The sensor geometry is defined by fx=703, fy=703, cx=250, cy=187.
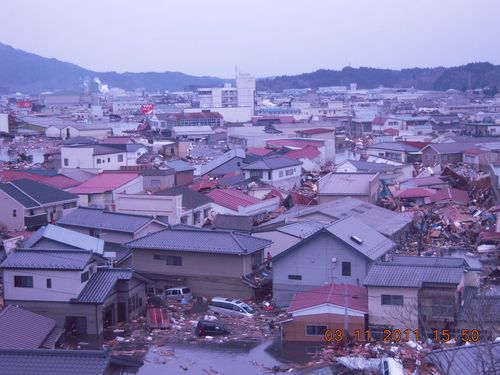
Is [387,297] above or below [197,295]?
above

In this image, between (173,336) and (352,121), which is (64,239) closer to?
(173,336)

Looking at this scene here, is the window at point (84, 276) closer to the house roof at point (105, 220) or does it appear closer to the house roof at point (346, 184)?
the house roof at point (105, 220)

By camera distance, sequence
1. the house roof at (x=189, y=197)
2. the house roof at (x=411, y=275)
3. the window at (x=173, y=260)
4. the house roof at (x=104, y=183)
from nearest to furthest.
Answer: the house roof at (x=411, y=275) → the window at (x=173, y=260) → the house roof at (x=189, y=197) → the house roof at (x=104, y=183)

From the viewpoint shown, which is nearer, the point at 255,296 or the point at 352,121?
the point at 255,296

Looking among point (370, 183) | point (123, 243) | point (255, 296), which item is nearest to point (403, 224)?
point (370, 183)

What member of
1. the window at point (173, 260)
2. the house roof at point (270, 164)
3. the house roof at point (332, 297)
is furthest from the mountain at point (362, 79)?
the house roof at point (332, 297)

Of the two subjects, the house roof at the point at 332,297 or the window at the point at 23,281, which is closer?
the house roof at the point at 332,297

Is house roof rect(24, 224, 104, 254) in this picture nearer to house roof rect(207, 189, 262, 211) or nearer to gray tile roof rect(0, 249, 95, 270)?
gray tile roof rect(0, 249, 95, 270)
